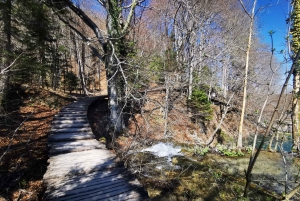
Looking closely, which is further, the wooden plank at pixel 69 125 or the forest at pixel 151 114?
the wooden plank at pixel 69 125

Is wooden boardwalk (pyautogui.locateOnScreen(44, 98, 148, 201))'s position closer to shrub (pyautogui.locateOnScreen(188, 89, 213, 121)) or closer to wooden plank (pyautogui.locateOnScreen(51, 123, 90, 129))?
wooden plank (pyautogui.locateOnScreen(51, 123, 90, 129))

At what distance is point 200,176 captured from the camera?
20.4 feet

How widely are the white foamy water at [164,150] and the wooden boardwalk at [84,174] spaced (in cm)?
381

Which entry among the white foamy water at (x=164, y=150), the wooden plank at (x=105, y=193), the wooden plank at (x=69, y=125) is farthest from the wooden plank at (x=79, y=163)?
the white foamy water at (x=164, y=150)

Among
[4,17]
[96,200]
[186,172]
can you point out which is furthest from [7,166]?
[4,17]

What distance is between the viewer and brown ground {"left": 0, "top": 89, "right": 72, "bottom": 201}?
3824 mm

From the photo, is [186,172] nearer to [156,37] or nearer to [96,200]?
[96,200]

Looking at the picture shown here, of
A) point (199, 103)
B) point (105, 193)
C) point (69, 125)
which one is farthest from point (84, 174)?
point (199, 103)

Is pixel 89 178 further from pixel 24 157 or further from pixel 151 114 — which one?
pixel 151 114

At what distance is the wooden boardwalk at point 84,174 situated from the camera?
290 cm

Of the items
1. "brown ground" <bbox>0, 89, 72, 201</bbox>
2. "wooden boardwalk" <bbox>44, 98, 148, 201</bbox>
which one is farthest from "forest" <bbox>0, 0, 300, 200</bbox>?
"wooden boardwalk" <bbox>44, 98, 148, 201</bbox>

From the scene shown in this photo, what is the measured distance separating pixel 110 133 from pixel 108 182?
235 inches

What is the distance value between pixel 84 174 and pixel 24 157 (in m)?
Answer: 2.90

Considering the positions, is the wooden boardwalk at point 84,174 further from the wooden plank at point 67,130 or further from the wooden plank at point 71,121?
the wooden plank at point 71,121
